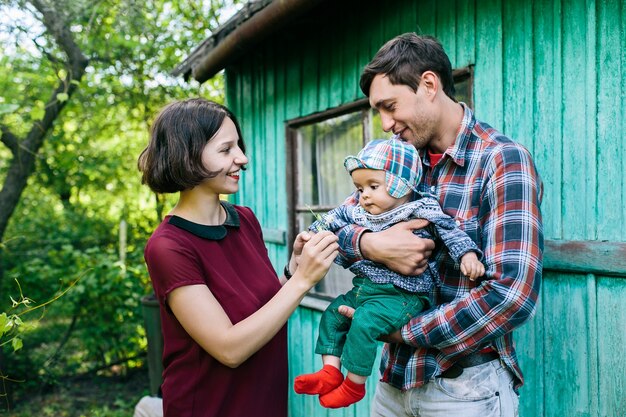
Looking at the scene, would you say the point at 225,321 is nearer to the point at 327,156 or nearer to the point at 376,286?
the point at 376,286

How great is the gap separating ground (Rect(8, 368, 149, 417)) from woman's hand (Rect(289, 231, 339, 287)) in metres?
5.15

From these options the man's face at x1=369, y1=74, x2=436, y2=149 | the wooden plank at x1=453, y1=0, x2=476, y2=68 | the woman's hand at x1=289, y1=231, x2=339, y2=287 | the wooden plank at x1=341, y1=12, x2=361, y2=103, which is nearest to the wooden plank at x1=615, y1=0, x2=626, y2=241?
the man's face at x1=369, y1=74, x2=436, y2=149

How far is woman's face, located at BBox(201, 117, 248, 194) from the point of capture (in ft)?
6.74

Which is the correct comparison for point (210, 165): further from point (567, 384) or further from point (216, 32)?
point (216, 32)

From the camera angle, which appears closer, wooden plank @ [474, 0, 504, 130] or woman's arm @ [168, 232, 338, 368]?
woman's arm @ [168, 232, 338, 368]

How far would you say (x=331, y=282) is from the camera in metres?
4.46

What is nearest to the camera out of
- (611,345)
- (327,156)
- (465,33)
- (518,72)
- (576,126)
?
(611,345)

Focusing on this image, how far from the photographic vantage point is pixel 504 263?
1.72 metres

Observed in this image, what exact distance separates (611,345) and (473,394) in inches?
28.0

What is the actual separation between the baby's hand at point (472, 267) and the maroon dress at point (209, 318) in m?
0.76

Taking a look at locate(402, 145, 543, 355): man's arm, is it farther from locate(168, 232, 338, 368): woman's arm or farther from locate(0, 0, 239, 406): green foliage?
locate(0, 0, 239, 406): green foliage

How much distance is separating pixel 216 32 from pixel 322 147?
4.59 ft

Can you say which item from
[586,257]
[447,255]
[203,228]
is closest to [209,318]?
[203,228]

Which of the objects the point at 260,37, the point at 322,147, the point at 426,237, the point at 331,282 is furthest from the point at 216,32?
the point at 426,237
